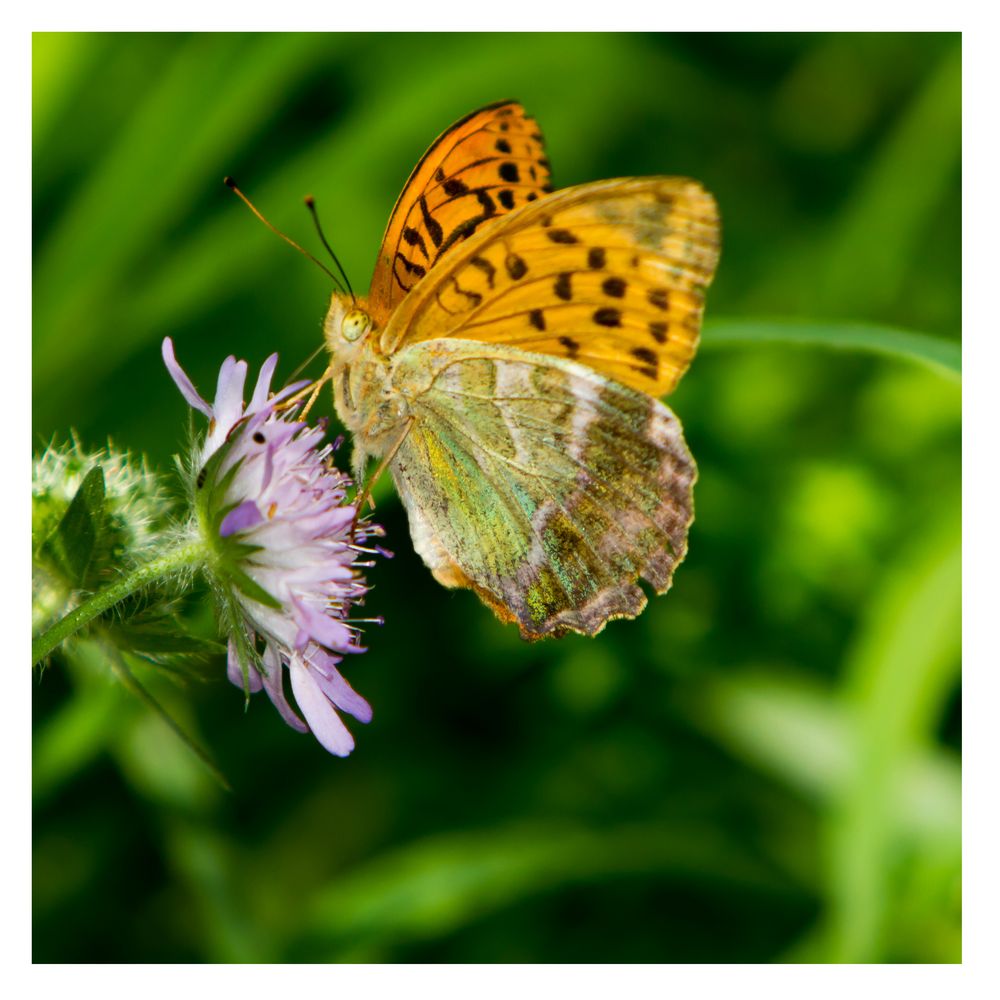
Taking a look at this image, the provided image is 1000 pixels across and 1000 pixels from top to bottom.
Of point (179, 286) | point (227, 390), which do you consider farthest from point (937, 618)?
point (179, 286)

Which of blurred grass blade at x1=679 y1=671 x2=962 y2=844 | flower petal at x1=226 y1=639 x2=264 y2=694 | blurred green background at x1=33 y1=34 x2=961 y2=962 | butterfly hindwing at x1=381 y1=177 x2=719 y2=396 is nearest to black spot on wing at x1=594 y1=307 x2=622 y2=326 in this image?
butterfly hindwing at x1=381 y1=177 x2=719 y2=396

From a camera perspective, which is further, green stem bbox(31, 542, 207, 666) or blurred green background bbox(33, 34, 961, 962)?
blurred green background bbox(33, 34, 961, 962)

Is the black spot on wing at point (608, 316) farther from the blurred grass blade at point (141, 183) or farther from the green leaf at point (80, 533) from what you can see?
the blurred grass blade at point (141, 183)

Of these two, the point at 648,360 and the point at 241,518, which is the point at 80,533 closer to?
the point at 241,518

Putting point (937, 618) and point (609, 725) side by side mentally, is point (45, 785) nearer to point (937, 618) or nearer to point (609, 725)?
point (609, 725)

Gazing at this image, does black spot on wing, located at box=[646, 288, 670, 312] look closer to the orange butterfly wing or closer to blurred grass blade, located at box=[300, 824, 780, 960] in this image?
the orange butterfly wing

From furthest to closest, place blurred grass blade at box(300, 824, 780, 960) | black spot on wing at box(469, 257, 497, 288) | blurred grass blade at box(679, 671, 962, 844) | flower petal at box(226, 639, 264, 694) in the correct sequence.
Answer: blurred grass blade at box(679, 671, 962, 844) < blurred grass blade at box(300, 824, 780, 960) < black spot on wing at box(469, 257, 497, 288) < flower petal at box(226, 639, 264, 694)

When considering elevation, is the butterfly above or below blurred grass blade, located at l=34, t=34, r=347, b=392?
below

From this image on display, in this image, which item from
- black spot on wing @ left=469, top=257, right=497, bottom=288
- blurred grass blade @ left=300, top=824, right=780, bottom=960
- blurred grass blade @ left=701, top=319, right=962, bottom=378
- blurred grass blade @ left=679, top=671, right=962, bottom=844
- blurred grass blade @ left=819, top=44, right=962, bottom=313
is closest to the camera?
black spot on wing @ left=469, top=257, right=497, bottom=288
